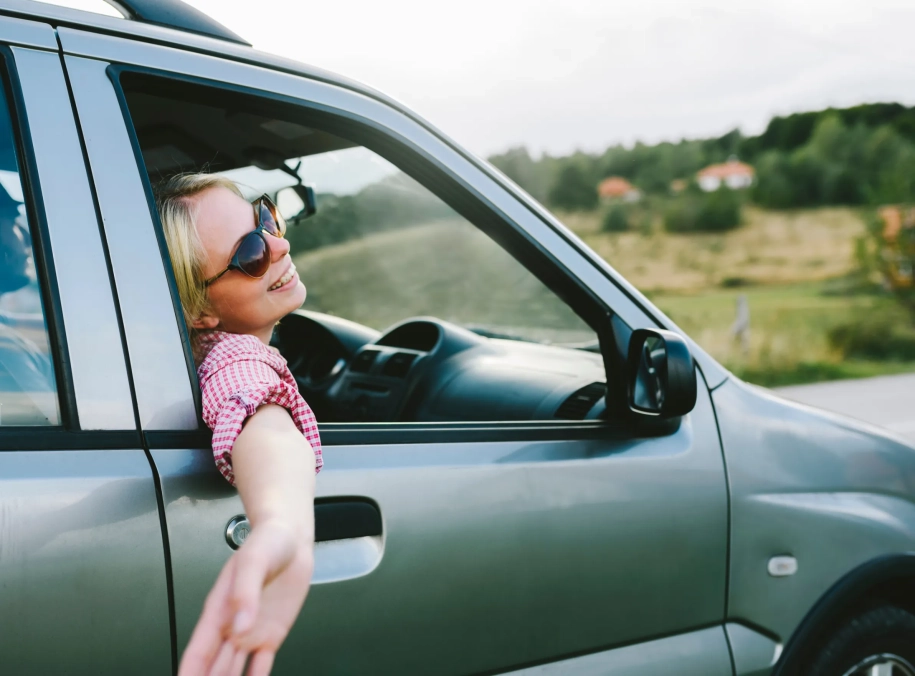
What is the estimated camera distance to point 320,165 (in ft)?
8.48

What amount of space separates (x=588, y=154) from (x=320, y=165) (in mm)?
12808

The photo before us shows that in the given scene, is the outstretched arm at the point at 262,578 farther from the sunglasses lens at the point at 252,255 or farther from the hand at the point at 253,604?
the sunglasses lens at the point at 252,255

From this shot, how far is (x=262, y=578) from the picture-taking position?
35.6 inches

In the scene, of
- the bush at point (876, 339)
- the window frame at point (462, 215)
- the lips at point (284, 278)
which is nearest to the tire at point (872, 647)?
the window frame at point (462, 215)

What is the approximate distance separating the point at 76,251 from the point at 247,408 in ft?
1.11

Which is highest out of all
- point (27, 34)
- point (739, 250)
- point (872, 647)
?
point (27, 34)

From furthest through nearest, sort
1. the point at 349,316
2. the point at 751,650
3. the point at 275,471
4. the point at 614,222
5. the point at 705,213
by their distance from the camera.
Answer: the point at 705,213 < the point at 614,222 < the point at 349,316 < the point at 751,650 < the point at 275,471

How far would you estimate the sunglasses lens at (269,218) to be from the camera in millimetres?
1550

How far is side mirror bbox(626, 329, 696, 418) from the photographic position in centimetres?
171

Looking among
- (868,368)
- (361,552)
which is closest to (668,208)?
(868,368)

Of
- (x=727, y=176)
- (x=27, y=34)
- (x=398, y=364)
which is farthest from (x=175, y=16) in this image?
(x=727, y=176)

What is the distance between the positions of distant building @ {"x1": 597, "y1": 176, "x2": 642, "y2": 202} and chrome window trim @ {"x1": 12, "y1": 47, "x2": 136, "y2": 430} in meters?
13.8

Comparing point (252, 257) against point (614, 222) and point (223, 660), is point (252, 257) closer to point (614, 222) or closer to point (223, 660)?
point (223, 660)

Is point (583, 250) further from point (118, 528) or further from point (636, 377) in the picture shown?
point (118, 528)
